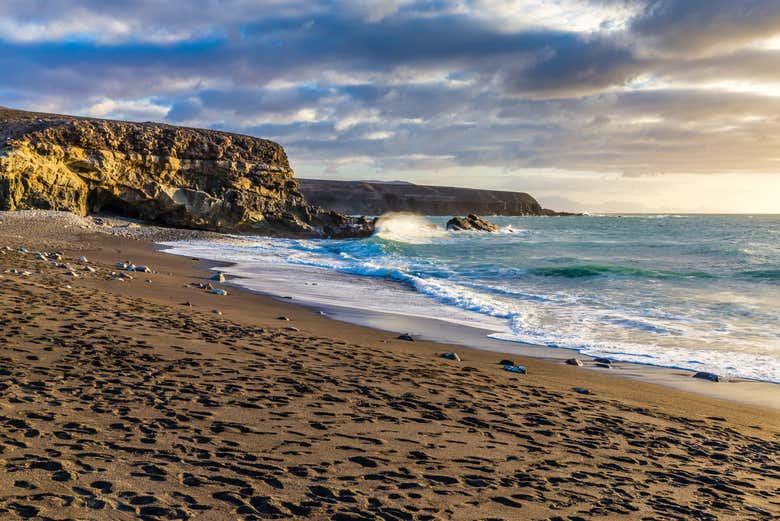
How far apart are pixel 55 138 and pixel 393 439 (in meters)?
35.8

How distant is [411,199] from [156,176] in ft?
451

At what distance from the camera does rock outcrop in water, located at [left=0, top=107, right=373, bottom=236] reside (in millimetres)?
31875

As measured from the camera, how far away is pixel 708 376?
802cm

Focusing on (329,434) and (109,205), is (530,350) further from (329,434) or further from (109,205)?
(109,205)

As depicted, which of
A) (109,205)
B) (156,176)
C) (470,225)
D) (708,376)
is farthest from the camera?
(470,225)

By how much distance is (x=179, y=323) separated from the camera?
26.8 feet

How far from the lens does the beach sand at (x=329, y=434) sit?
3322 mm

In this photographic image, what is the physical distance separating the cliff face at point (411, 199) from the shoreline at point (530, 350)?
447 ft

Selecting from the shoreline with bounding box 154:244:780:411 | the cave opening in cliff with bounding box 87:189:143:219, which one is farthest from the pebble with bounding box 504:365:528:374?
the cave opening in cliff with bounding box 87:189:143:219

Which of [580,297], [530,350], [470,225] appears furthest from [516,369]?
[470,225]

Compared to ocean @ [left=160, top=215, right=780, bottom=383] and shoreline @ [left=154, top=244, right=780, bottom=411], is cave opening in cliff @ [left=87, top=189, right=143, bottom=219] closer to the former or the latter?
ocean @ [left=160, top=215, right=780, bottom=383]

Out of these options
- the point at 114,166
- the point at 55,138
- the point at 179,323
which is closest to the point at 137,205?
the point at 114,166

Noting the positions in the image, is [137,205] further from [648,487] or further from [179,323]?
[648,487]

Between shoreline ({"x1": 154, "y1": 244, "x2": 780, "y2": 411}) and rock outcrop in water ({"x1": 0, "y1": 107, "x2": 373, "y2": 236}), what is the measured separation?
24.4 meters
